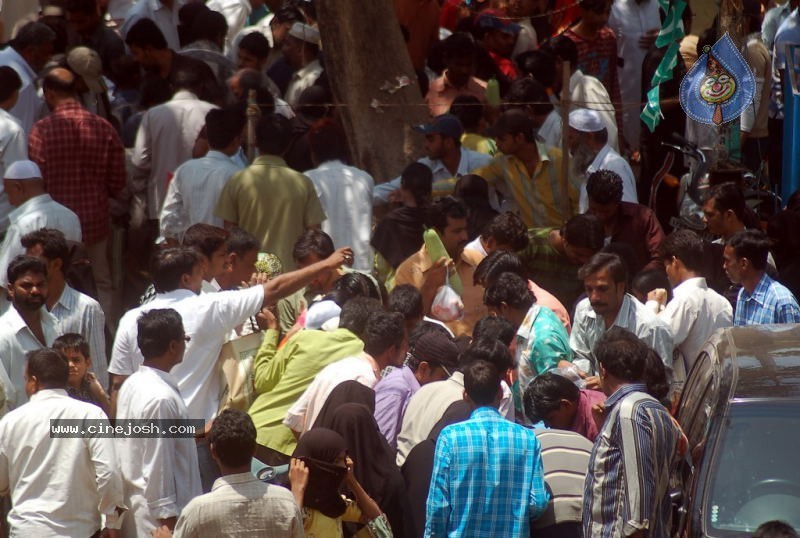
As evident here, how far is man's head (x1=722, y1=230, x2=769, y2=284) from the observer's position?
8.42 meters

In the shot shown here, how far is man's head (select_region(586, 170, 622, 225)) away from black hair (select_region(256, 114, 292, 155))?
7.30ft

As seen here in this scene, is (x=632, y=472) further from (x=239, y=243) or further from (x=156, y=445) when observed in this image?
(x=239, y=243)

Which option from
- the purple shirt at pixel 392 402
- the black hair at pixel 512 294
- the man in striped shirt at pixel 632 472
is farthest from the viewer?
the black hair at pixel 512 294

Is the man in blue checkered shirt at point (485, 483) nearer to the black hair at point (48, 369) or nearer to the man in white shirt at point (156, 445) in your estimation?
the man in white shirt at point (156, 445)

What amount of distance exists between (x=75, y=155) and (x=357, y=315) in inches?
150

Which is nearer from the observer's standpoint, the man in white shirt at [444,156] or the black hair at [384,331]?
the black hair at [384,331]

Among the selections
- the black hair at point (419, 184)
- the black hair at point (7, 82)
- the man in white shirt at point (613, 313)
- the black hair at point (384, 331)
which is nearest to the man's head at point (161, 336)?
the black hair at point (384, 331)

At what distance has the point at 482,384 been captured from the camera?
6781mm

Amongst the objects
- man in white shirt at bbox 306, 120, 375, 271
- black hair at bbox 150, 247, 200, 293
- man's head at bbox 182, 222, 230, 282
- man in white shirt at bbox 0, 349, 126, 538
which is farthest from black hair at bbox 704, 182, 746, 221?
man in white shirt at bbox 0, 349, 126, 538

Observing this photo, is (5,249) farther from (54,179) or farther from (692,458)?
(692,458)

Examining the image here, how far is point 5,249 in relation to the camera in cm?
972

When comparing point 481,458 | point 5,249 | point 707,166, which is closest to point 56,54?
point 5,249

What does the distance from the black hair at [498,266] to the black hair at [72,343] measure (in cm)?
246

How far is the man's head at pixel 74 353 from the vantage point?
7840mm
